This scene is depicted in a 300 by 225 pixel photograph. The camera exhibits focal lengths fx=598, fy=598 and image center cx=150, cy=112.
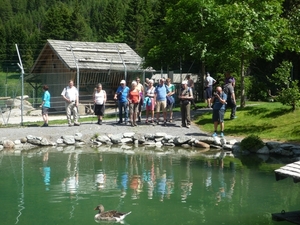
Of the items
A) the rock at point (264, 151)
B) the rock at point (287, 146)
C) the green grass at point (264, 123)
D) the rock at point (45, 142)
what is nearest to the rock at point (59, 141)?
the rock at point (45, 142)

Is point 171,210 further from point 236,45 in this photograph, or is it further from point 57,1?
point 57,1

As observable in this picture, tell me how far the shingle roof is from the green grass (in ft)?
28.4

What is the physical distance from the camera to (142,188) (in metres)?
13.0

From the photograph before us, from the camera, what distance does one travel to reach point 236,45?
71.0 feet

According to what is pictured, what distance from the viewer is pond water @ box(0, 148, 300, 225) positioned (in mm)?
10680

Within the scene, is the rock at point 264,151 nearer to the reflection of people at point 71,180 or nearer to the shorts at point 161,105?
the shorts at point 161,105

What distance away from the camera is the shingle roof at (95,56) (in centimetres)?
3070

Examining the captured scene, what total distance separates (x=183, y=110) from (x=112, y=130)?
262 centimetres

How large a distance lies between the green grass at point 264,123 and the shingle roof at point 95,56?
28.4ft

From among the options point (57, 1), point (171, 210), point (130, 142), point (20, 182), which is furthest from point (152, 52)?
point (57, 1)

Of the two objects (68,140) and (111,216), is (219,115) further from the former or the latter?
(111,216)

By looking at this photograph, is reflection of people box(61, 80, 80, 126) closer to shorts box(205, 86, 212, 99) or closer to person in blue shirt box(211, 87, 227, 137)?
person in blue shirt box(211, 87, 227, 137)

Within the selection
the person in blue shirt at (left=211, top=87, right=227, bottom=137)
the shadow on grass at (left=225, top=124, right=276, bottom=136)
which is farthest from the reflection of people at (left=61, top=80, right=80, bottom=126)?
the shadow on grass at (left=225, top=124, right=276, bottom=136)

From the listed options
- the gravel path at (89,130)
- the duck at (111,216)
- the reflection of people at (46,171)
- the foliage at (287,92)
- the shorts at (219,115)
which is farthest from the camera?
the foliage at (287,92)
